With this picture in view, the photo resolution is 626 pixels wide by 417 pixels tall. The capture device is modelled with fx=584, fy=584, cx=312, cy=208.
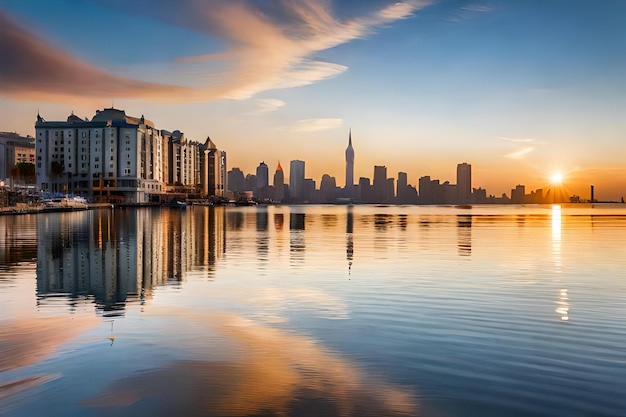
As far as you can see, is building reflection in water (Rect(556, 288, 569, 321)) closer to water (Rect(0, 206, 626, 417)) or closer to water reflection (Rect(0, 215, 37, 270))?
water (Rect(0, 206, 626, 417))

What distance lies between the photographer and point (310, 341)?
20.2 meters

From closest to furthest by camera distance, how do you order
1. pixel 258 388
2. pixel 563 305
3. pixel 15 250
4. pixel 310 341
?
pixel 258 388 → pixel 310 341 → pixel 563 305 → pixel 15 250

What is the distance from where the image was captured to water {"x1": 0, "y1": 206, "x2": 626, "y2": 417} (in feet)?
46.5

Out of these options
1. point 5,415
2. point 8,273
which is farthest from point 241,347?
point 8,273

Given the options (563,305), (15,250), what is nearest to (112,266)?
(15,250)

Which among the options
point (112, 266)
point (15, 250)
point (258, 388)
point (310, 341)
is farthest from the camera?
point (15, 250)

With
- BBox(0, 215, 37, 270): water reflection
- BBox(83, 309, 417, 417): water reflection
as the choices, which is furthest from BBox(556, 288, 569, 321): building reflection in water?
BBox(0, 215, 37, 270): water reflection

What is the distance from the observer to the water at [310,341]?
1418cm

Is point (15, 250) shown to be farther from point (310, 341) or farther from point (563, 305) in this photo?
point (563, 305)

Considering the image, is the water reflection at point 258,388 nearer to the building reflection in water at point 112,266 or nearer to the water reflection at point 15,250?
the building reflection in water at point 112,266

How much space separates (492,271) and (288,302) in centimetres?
1907

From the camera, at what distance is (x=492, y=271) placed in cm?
4138

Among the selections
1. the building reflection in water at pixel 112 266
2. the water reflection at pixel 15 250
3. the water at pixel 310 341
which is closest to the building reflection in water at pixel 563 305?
the water at pixel 310 341

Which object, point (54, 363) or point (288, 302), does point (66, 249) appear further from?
point (54, 363)
